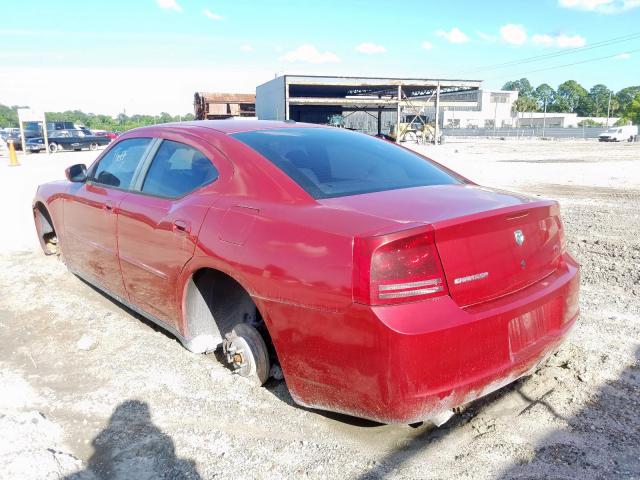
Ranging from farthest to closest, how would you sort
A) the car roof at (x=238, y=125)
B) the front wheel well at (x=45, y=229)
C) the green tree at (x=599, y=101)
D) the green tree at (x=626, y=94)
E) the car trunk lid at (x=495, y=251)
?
the green tree at (x=626, y=94) → the green tree at (x=599, y=101) → the front wheel well at (x=45, y=229) → the car roof at (x=238, y=125) → the car trunk lid at (x=495, y=251)

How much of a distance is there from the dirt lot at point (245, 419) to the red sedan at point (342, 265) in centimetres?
25

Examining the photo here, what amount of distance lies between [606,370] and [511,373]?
3.71ft

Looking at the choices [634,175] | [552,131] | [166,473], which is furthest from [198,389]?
[552,131]

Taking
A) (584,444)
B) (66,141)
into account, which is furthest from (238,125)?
(66,141)

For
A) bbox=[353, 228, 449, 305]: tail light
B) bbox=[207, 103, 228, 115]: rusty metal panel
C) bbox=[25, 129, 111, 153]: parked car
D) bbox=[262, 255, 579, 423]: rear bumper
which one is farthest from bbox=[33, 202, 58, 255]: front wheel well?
bbox=[207, 103, 228, 115]: rusty metal panel

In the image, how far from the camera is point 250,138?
3309 millimetres

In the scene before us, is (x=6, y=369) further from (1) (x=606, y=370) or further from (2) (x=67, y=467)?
(1) (x=606, y=370)

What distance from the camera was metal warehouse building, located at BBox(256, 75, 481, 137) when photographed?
36.6 metres

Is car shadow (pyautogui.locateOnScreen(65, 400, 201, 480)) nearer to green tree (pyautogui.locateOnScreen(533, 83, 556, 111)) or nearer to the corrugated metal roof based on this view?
the corrugated metal roof

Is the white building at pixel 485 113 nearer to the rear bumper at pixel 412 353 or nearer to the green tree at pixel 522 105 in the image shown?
the green tree at pixel 522 105

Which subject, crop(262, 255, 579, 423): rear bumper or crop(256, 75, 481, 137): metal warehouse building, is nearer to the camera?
crop(262, 255, 579, 423): rear bumper

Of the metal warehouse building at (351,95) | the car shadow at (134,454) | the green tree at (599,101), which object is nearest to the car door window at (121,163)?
the car shadow at (134,454)

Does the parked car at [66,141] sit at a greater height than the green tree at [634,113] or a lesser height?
lesser

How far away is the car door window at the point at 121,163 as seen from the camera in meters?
3.95
